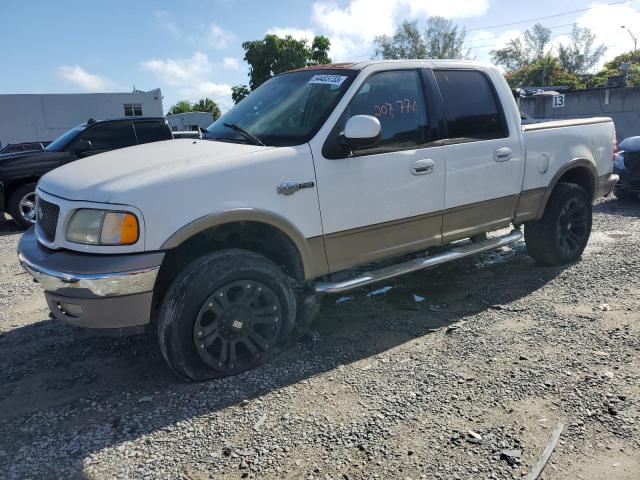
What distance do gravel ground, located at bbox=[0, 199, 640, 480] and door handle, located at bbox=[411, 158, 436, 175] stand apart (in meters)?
1.21

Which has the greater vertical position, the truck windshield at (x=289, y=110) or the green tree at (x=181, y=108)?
the green tree at (x=181, y=108)

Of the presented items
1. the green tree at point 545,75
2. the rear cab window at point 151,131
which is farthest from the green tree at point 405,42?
the rear cab window at point 151,131

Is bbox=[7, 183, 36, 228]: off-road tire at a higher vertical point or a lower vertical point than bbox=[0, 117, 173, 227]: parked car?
lower

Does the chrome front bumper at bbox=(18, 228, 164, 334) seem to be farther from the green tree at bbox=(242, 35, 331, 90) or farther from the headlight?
the green tree at bbox=(242, 35, 331, 90)

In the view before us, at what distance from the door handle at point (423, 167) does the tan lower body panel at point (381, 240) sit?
352mm

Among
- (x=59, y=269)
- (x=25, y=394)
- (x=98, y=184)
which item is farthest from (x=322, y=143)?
(x=25, y=394)

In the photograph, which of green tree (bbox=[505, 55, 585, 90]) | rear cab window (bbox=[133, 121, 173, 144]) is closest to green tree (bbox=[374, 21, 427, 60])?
green tree (bbox=[505, 55, 585, 90])

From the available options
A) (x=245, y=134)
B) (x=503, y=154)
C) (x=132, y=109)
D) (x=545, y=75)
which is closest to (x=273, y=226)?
(x=245, y=134)

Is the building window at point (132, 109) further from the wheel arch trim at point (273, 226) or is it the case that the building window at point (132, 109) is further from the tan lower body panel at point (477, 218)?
the wheel arch trim at point (273, 226)

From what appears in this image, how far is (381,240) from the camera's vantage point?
13.0ft

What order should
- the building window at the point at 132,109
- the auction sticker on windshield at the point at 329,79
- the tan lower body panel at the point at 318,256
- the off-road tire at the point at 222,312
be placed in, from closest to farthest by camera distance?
the off-road tire at the point at 222,312 → the tan lower body panel at the point at 318,256 → the auction sticker on windshield at the point at 329,79 → the building window at the point at 132,109

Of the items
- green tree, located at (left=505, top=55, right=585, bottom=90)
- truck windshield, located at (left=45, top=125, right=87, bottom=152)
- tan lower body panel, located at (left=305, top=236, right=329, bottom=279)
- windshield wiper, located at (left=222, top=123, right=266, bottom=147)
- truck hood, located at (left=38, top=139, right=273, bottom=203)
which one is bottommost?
tan lower body panel, located at (left=305, top=236, right=329, bottom=279)

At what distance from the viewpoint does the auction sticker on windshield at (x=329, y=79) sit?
12.8ft

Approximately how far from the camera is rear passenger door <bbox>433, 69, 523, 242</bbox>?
433cm
